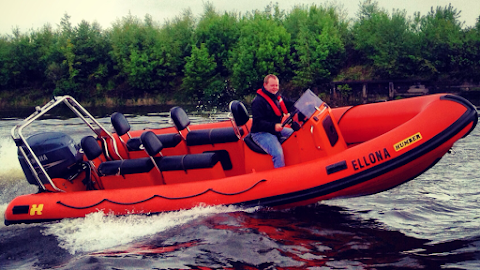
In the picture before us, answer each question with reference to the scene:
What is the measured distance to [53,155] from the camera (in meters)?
6.21

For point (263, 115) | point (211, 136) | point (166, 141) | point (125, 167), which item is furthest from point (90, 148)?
point (263, 115)

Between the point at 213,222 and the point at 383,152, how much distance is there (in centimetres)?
205

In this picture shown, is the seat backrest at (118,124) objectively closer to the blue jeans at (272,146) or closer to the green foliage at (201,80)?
the blue jeans at (272,146)

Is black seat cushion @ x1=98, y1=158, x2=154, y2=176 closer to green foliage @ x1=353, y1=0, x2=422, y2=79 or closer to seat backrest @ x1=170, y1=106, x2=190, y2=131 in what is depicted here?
seat backrest @ x1=170, y1=106, x2=190, y2=131

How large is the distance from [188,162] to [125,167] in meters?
0.86

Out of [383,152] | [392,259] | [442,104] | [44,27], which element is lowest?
[392,259]

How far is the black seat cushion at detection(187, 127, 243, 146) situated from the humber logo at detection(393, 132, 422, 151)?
2141 millimetres

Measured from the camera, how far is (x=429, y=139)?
16.7 feet

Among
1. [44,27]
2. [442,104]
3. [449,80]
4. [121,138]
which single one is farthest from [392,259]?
[44,27]

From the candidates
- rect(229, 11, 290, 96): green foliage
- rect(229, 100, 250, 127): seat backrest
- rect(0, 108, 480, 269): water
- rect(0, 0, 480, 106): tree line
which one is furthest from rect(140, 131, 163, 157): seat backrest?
rect(229, 11, 290, 96): green foliage

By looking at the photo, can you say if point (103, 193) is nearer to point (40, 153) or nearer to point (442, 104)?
point (40, 153)

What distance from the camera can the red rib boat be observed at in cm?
520

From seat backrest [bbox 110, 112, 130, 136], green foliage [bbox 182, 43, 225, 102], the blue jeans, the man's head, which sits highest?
green foliage [bbox 182, 43, 225, 102]

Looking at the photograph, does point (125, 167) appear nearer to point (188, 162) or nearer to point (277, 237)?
point (188, 162)
